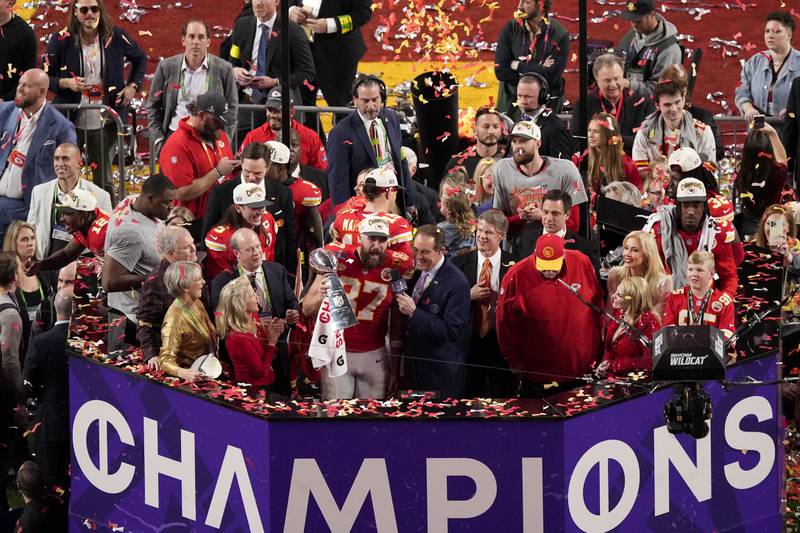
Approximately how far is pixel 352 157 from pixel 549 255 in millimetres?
2456

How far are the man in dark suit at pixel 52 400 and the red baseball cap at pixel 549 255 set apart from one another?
10.4 feet

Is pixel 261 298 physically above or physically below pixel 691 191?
below

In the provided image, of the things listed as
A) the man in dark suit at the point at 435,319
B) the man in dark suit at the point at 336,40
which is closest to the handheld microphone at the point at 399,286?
the man in dark suit at the point at 435,319

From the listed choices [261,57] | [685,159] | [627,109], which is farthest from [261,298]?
→ [627,109]

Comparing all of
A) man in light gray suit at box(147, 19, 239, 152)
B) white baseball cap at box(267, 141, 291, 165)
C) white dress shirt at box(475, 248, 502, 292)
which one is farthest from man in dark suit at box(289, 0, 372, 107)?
white dress shirt at box(475, 248, 502, 292)

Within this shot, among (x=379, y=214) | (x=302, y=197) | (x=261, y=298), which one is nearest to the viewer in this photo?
(x=261, y=298)

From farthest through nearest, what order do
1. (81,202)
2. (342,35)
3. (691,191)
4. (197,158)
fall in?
1. (342,35)
2. (197,158)
3. (81,202)
4. (691,191)

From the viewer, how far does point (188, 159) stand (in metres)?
15.0

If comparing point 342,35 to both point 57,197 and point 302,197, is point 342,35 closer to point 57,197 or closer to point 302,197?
point 302,197

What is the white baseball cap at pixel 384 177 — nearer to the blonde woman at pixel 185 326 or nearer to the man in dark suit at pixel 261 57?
the blonde woman at pixel 185 326

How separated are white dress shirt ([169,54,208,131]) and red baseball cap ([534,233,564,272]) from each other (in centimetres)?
388

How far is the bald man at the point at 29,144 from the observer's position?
16078 mm

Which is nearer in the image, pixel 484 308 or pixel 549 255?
pixel 549 255

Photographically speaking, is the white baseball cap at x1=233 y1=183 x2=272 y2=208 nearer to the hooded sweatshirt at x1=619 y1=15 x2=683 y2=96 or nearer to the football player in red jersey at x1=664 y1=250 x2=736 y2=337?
the football player in red jersey at x1=664 y1=250 x2=736 y2=337
